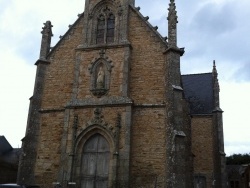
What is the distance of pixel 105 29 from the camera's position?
57.2 feet

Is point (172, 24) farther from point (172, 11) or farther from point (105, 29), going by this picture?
point (105, 29)

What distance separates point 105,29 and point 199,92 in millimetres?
13160

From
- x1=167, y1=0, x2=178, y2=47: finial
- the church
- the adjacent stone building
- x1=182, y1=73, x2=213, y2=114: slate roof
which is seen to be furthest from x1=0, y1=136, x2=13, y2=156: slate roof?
x1=167, y1=0, x2=178, y2=47: finial

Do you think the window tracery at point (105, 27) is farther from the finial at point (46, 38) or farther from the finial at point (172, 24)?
the finial at point (172, 24)

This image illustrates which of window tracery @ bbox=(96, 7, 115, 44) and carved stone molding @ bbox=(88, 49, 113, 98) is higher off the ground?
window tracery @ bbox=(96, 7, 115, 44)

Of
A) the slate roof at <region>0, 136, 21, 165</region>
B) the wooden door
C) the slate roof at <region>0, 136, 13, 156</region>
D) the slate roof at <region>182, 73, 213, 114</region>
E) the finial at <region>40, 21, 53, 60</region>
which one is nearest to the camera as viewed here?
the wooden door

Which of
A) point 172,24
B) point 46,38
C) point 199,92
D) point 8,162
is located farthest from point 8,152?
point 172,24

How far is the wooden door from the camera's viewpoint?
14.8 m

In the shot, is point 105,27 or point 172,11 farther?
point 105,27

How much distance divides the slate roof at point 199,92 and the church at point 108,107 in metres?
8.18

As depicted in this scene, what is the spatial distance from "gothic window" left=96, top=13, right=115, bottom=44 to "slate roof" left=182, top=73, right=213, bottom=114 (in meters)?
9.99

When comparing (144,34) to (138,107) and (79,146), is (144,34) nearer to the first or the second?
(138,107)

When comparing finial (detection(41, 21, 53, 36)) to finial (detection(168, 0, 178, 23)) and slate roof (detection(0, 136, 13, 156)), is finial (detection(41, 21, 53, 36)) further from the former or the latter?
slate roof (detection(0, 136, 13, 156))

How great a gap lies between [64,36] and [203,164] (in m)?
13.9
